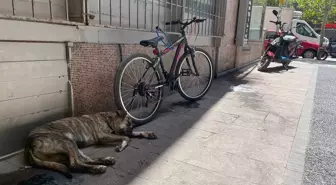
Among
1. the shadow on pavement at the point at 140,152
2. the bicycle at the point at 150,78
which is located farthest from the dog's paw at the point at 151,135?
the bicycle at the point at 150,78

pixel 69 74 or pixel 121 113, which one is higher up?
pixel 69 74

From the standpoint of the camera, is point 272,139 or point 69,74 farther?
point 272,139

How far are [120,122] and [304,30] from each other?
1512 cm

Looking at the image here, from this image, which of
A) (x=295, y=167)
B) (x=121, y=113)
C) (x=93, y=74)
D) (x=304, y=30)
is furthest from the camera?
(x=304, y=30)

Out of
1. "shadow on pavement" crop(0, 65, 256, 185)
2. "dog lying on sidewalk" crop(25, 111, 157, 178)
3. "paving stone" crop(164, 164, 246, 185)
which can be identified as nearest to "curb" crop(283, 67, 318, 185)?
"paving stone" crop(164, 164, 246, 185)

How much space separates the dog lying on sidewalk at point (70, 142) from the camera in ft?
7.26

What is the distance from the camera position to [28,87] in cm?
252

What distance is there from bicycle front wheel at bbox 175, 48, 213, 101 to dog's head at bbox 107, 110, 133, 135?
1404mm

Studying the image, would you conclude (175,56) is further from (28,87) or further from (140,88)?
(28,87)

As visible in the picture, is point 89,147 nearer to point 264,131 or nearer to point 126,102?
point 126,102

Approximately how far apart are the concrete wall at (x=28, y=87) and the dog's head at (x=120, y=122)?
1.86ft

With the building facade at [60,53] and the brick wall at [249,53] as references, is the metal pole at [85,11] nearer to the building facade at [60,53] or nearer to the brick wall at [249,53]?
the building facade at [60,53]

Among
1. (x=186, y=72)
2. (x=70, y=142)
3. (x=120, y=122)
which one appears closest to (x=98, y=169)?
(x=70, y=142)

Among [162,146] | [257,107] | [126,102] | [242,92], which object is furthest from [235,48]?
[162,146]
